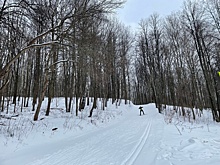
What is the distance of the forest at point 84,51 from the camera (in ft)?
23.3

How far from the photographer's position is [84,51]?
7.82m

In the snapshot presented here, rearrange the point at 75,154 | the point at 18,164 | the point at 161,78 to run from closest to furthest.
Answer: the point at 18,164 → the point at 75,154 → the point at 161,78

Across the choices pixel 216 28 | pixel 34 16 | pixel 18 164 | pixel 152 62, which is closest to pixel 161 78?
pixel 152 62

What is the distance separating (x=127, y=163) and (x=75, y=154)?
182cm

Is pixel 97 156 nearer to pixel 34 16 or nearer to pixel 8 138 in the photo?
pixel 8 138

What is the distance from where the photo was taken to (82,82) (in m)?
15.0

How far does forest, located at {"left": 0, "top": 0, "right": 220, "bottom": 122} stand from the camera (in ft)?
23.3

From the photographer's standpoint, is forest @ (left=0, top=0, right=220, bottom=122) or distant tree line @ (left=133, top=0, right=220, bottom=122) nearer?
forest @ (left=0, top=0, right=220, bottom=122)

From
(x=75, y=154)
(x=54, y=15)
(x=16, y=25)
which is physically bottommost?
(x=75, y=154)

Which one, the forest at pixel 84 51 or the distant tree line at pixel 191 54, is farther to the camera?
the distant tree line at pixel 191 54

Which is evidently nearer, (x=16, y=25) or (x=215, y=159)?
(x=215, y=159)

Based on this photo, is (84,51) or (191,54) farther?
(191,54)

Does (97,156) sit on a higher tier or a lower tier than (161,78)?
lower

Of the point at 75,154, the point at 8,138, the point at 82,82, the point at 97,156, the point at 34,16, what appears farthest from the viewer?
the point at 82,82
